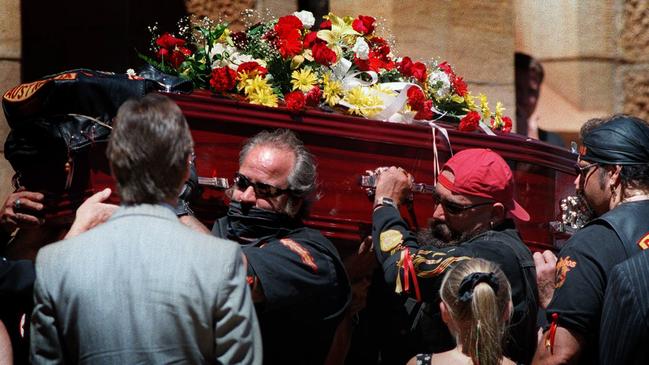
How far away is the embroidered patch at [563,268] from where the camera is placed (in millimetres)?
4238

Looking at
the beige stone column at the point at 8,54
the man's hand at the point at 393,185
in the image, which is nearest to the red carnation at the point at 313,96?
the man's hand at the point at 393,185

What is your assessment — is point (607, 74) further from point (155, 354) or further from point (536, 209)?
point (155, 354)

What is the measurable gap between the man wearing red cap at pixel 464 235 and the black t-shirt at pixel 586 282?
0.29 meters

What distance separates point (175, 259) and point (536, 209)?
256 cm

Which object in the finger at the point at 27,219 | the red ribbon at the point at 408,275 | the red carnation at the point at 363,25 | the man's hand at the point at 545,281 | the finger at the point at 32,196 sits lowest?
the man's hand at the point at 545,281

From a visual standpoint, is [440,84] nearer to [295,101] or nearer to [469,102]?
[469,102]

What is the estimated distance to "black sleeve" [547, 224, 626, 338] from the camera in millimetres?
4172

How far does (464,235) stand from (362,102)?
2.42ft

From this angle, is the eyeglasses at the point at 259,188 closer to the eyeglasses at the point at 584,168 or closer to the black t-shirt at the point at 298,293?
the black t-shirt at the point at 298,293

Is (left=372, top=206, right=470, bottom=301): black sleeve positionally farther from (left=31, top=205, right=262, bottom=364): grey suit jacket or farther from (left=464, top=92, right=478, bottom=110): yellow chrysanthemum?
(left=31, top=205, right=262, bottom=364): grey suit jacket

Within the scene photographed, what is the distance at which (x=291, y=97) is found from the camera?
4805mm

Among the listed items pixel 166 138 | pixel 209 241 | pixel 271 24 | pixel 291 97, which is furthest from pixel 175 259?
pixel 271 24

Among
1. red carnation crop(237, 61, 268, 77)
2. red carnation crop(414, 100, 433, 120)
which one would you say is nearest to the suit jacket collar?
red carnation crop(237, 61, 268, 77)

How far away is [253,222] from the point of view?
4.51 m
